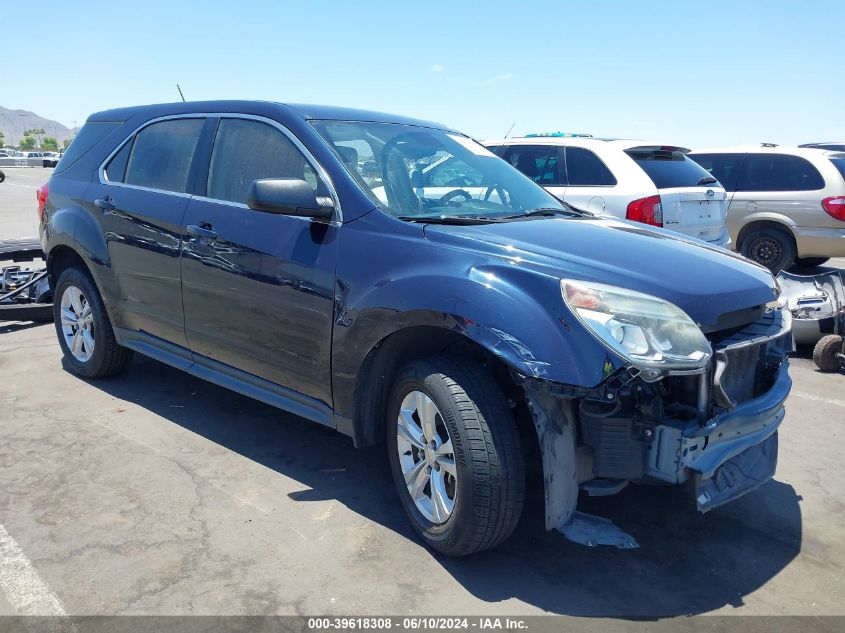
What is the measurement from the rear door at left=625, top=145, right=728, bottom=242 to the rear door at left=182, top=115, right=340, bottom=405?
4.54 metres

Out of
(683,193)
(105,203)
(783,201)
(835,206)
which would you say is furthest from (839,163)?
(105,203)

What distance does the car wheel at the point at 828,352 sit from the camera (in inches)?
241

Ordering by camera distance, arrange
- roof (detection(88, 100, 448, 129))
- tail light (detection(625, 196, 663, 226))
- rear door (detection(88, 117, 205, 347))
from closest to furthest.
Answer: roof (detection(88, 100, 448, 129))
rear door (detection(88, 117, 205, 347))
tail light (detection(625, 196, 663, 226))

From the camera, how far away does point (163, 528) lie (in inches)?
137

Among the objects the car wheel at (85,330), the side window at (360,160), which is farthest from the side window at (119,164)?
the side window at (360,160)

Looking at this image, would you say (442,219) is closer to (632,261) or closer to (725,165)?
(632,261)

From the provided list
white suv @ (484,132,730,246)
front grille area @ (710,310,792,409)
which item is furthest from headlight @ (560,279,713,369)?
white suv @ (484,132,730,246)

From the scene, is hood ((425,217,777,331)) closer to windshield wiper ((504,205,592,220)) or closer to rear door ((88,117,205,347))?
windshield wiper ((504,205,592,220))

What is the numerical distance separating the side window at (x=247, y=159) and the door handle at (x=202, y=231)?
0.18 m

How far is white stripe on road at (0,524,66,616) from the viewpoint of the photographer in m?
2.88

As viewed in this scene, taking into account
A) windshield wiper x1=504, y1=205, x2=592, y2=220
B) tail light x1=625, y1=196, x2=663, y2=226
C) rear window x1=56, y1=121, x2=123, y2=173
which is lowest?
tail light x1=625, y1=196, x2=663, y2=226

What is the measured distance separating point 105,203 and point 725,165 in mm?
8931

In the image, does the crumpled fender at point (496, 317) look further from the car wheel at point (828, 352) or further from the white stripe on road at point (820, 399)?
the car wheel at point (828, 352)

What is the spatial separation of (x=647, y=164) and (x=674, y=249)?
15.3ft
